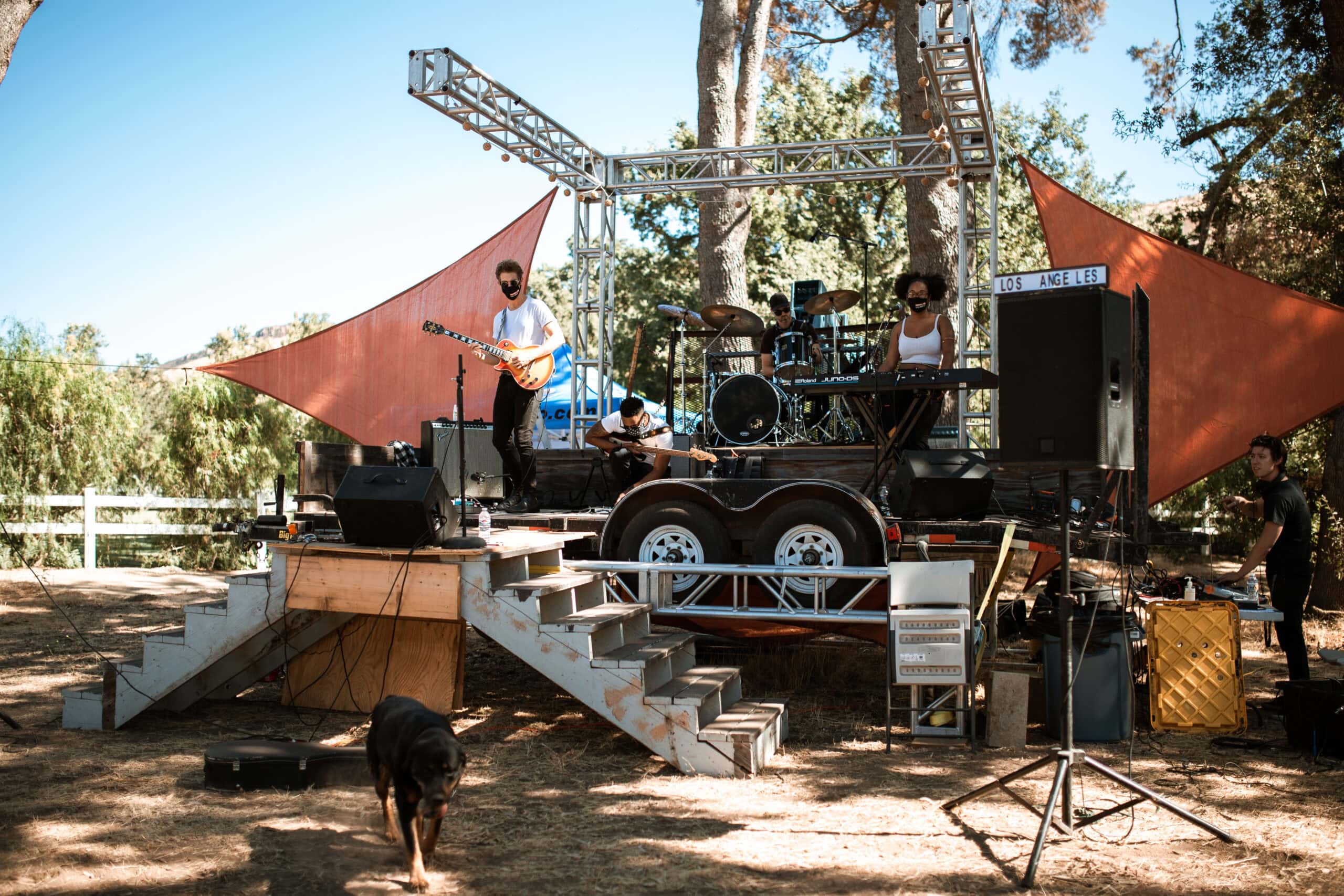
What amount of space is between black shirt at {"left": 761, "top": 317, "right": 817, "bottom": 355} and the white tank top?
2.79 metres

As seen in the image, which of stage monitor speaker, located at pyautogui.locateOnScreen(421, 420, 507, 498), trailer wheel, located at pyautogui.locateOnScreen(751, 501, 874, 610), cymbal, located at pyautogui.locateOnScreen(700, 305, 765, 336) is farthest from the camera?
cymbal, located at pyautogui.locateOnScreen(700, 305, 765, 336)

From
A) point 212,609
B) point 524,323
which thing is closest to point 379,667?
point 212,609

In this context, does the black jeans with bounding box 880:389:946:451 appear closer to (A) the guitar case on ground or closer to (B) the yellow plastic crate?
(B) the yellow plastic crate

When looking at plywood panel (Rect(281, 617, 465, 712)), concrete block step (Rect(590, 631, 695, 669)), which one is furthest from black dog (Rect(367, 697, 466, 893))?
plywood panel (Rect(281, 617, 465, 712))

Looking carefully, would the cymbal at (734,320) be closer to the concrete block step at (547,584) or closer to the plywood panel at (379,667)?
the concrete block step at (547,584)

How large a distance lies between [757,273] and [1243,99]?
1028 cm

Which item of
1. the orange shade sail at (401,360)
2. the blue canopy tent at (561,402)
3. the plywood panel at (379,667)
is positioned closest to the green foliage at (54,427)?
the orange shade sail at (401,360)

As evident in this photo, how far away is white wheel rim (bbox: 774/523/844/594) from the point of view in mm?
6113

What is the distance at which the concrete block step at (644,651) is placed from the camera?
5.11 m

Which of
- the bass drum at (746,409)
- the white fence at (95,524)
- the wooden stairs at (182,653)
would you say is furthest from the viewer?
the white fence at (95,524)

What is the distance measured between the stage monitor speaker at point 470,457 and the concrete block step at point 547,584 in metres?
2.00

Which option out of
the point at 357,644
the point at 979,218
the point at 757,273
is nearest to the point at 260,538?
the point at 357,644

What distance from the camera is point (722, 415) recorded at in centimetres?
884

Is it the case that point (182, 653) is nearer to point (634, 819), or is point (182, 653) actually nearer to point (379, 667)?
point (379, 667)
